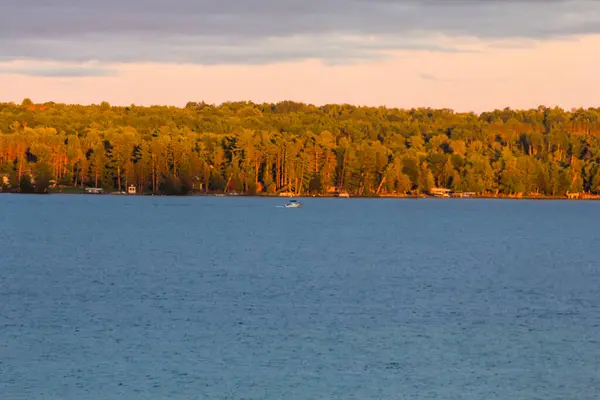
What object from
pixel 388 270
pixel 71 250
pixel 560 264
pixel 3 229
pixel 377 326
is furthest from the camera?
pixel 3 229

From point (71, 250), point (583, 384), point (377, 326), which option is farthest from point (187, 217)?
point (583, 384)

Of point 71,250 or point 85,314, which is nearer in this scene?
point 85,314

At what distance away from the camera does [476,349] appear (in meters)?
35.5

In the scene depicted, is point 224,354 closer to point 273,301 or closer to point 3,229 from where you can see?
point 273,301

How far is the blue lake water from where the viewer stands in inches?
1204

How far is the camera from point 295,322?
4088 centimetres

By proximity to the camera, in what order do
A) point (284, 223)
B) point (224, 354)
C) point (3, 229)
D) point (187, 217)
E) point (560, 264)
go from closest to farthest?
point (224, 354) → point (560, 264) → point (3, 229) → point (284, 223) → point (187, 217)

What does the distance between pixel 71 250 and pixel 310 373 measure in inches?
1920

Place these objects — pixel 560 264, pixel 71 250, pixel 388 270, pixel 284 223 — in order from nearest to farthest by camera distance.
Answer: pixel 388 270, pixel 560 264, pixel 71 250, pixel 284 223

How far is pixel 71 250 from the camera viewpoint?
77625 millimetres

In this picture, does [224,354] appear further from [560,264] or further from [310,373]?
[560,264]

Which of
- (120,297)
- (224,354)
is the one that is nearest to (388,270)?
(120,297)

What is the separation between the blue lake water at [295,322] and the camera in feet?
100

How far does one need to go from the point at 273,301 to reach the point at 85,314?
8.76 m
